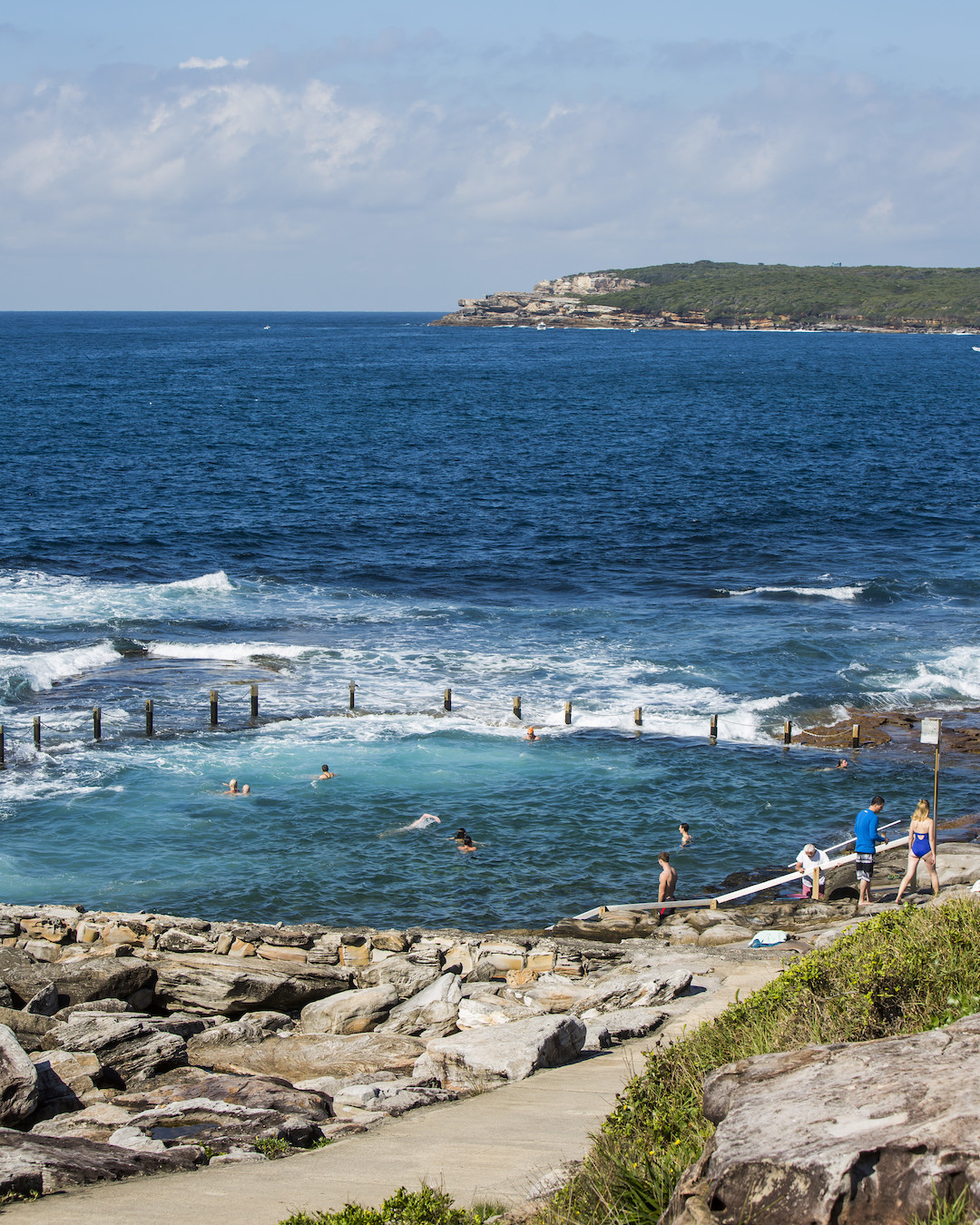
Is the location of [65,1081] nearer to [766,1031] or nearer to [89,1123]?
[89,1123]

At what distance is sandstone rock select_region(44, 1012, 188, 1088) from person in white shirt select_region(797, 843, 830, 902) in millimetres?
12930

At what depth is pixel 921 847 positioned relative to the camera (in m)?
19.9

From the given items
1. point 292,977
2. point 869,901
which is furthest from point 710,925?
point 292,977

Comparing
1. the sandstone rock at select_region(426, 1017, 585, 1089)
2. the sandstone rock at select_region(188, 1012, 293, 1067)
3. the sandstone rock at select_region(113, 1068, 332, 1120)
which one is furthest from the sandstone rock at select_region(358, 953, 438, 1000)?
the sandstone rock at select_region(113, 1068, 332, 1120)

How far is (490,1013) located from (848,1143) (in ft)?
29.7

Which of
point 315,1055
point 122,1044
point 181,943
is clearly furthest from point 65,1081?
point 181,943

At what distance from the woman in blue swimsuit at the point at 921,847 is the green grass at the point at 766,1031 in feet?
30.5

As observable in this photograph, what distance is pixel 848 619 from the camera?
40844 millimetres

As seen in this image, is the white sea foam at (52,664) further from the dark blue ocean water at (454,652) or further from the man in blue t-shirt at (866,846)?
the man in blue t-shirt at (866,846)

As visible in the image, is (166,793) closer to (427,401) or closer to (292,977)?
(292,977)

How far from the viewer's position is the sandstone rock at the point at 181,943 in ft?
57.5

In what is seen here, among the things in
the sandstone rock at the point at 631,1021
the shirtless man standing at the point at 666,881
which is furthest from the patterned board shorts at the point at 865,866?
the sandstone rock at the point at 631,1021

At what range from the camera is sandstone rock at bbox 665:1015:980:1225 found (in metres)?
5.80

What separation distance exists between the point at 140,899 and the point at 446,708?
40.7ft
